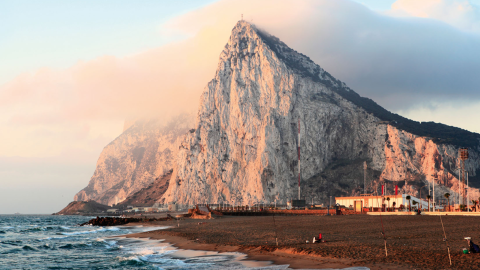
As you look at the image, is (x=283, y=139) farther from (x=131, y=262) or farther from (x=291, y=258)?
(x=291, y=258)

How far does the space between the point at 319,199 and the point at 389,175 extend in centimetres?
2712

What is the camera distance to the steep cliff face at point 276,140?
152 meters

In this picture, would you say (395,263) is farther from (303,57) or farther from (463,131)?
(303,57)

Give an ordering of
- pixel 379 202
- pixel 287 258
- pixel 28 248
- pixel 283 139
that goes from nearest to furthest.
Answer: pixel 287 258 < pixel 28 248 < pixel 379 202 < pixel 283 139

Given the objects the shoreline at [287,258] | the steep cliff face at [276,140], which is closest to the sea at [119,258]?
the shoreline at [287,258]

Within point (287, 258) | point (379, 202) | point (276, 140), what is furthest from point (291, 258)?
point (276, 140)

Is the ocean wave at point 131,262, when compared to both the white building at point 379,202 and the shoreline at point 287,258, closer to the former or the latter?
the shoreline at point 287,258

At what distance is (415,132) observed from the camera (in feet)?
496

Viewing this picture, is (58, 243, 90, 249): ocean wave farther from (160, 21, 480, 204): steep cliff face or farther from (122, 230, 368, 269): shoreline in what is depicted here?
(160, 21, 480, 204): steep cliff face

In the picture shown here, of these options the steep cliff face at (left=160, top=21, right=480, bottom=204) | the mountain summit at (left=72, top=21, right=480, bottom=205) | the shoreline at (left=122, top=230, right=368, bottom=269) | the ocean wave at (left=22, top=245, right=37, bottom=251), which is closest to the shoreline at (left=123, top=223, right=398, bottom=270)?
the shoreline at (left=122, top=230, right=368, bottom=269)

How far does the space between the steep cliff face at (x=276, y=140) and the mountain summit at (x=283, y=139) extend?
40 cm

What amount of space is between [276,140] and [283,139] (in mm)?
3988

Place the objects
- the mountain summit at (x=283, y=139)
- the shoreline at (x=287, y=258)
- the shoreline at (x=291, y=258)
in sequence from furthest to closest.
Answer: the mountain summit at (x=283, y=139), the shoreline at (x=287, y=258), the shoreline at (x=291, y=258)

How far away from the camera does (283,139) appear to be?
161 meters
